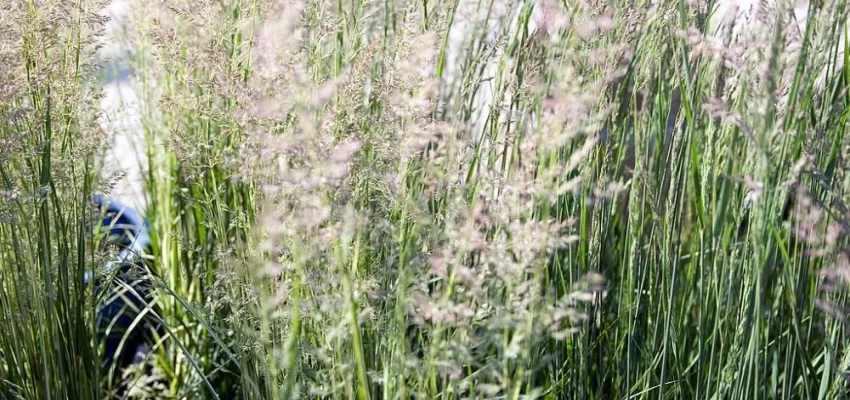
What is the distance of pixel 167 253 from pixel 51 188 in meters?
0.86

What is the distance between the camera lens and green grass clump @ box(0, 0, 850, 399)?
899mm

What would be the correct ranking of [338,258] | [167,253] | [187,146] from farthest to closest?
[167,253]
[187,146]
[338,258]

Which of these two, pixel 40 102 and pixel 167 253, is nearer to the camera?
pixel 40 102

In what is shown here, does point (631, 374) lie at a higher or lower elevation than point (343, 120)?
lower

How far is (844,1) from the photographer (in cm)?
110

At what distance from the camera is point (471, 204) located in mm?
1132

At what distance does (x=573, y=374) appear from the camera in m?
1.25

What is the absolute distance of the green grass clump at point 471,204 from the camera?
2.95ft

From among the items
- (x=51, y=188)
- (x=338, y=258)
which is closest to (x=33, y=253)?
(x=51, y=188)

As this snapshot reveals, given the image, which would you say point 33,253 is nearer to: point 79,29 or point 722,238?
point 79,29

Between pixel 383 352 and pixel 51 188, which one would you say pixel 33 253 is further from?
pixel 383 352

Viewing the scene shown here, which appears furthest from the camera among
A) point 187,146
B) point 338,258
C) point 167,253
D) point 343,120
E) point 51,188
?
point 167,253

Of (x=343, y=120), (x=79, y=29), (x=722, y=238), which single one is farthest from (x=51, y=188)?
(x=722, y=238)

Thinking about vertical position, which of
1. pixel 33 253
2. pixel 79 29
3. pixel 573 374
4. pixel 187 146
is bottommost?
pixel 573 374
